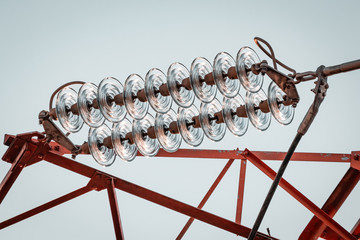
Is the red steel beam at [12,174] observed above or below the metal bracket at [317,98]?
below

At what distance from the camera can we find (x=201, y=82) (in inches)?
290

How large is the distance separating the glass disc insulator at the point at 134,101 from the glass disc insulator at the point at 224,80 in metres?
1.16

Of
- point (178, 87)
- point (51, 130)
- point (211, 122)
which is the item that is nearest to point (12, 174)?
point (51, 130)

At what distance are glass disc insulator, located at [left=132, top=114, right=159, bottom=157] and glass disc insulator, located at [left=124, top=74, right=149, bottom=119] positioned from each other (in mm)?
398

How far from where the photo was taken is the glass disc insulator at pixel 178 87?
24.5ft

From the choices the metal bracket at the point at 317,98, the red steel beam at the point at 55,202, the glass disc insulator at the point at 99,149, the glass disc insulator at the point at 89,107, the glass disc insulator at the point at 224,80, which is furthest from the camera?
the red steel beam at the point at 55,202

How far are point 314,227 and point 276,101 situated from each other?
309 centimetres

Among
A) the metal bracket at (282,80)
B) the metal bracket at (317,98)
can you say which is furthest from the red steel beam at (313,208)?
the metal bracket at (317,98)

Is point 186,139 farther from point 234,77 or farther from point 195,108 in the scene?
point 234,77

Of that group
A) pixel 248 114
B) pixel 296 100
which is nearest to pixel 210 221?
pixel 248 114

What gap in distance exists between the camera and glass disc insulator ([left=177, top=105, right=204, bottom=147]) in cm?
785

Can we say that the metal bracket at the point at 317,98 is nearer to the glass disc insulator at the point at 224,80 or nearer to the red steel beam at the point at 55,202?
the glass disc insulator at the point at 224,80

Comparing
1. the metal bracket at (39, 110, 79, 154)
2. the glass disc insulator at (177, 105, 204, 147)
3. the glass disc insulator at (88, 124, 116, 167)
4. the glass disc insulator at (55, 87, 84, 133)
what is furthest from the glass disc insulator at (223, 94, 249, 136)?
the metal bracket at (39, 110, 79, 154)

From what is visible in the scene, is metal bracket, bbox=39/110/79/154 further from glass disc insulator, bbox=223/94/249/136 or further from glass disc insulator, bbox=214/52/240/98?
glass disc insulator, bbox=214/52/240/98
